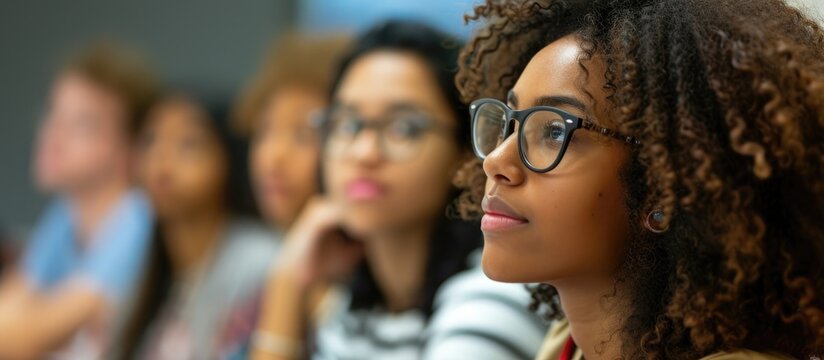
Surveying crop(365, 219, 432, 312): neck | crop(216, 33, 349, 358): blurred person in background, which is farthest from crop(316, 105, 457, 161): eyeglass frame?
crop(216, 33, 349, 358): blurred person in background

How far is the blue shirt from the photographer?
2576 mm

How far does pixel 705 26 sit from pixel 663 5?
54mm

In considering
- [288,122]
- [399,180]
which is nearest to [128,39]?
[288,122]

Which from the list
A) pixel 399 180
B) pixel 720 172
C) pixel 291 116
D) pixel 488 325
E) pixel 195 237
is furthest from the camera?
pixel 195 237

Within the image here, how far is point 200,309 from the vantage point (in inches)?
92.2

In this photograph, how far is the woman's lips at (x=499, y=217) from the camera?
3.22 feet

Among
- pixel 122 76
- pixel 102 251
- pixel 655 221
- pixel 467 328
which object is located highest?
pixel 655 221

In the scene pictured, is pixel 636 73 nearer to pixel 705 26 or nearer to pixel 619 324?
pixel 705 26

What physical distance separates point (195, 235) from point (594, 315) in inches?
63.4

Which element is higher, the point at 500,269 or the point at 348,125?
the point at 500,269

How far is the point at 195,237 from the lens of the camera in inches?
96.4

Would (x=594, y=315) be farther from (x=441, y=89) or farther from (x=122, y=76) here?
(x=122, y=76)

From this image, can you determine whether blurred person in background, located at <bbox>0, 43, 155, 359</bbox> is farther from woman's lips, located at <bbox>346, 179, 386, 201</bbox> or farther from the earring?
the earring

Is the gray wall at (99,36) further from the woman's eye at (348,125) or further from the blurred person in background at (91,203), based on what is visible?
the woman's eye at (348,125)
